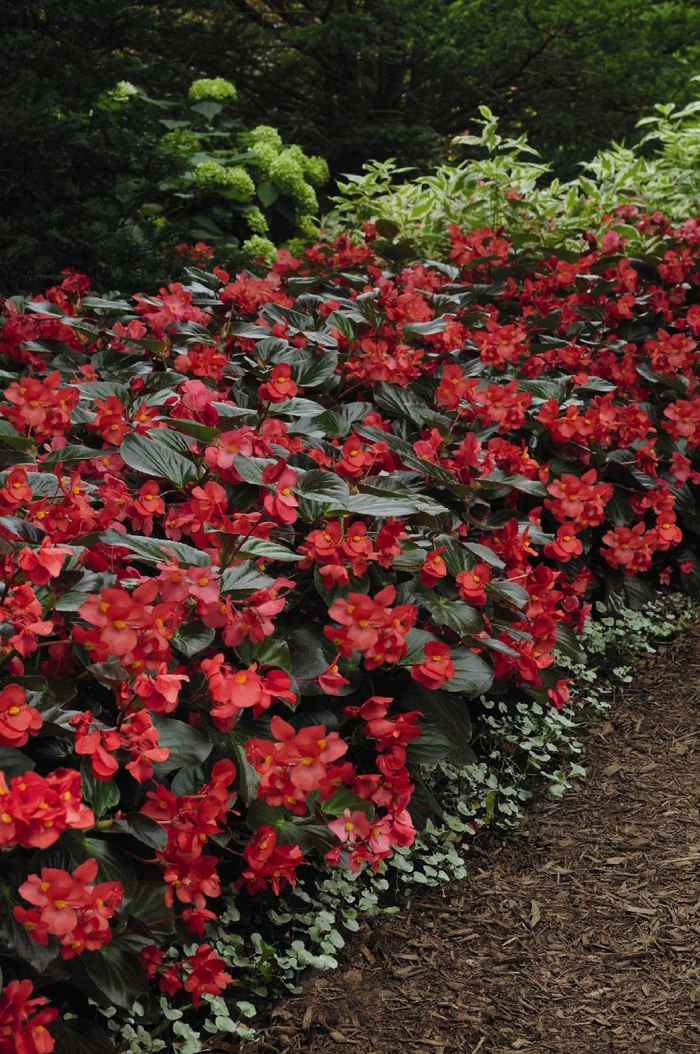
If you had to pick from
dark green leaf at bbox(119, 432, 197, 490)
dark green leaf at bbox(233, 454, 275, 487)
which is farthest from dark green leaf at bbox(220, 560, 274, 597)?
dark green leaf at bbox(119, 432, 197, 490)

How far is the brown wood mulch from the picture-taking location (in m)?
1.76

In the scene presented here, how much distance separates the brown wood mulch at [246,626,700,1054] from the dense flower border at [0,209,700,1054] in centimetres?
21

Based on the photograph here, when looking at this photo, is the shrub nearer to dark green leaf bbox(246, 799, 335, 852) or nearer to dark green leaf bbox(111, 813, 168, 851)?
dark green leaf bbox(246, 799, 335, 852)

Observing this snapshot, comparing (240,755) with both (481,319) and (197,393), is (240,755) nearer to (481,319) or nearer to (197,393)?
(197,393)

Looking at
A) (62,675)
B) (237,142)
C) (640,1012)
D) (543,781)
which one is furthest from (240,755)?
(237,142)

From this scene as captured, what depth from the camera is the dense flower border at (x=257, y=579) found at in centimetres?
148

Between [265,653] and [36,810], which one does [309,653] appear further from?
[36,810]

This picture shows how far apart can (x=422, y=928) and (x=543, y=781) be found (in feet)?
1.96

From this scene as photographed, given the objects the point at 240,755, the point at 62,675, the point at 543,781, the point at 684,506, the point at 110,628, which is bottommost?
the point at 543,781

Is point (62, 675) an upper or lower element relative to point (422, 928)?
upper

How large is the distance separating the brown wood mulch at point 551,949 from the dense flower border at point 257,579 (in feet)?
0.68

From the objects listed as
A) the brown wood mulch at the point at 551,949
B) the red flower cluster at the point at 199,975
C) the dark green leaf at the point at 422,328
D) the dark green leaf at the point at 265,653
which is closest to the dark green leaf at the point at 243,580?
the dark green leaf at the point at 265,653

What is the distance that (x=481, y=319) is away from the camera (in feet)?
11.6

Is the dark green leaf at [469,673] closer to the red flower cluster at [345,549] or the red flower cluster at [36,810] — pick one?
the red flower cluster at [345,549]
